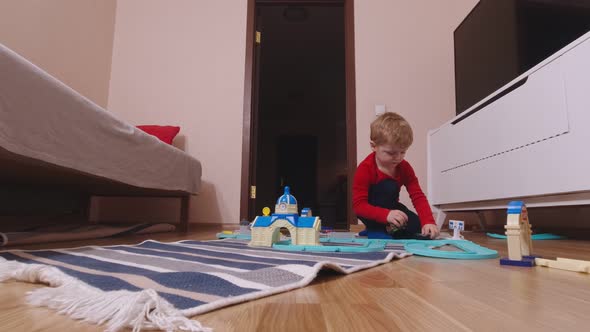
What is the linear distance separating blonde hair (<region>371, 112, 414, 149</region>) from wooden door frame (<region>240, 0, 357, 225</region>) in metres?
0.89

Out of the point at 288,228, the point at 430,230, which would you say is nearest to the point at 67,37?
the point at 288,228

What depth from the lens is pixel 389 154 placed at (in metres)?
1.32

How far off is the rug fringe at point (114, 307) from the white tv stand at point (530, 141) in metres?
1.22

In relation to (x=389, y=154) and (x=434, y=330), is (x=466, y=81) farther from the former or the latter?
(x=434, y=330)

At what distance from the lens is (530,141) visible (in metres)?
1.29

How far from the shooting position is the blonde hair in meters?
1.26

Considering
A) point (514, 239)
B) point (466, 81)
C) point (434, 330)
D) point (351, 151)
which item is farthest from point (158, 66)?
point (434, 330)

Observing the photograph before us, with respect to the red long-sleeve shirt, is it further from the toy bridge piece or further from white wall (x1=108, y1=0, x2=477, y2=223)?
white wall (x1=108, y1=0, x2=477, y2=223)

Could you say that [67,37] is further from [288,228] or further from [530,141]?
[530,141]

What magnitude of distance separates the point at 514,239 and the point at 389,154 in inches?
24.3

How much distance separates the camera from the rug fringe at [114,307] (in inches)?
12.4

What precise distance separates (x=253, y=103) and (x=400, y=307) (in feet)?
6.87

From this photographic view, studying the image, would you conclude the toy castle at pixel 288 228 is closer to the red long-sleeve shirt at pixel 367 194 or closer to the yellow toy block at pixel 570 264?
the red long-sleeve shirt at pixel 367 194

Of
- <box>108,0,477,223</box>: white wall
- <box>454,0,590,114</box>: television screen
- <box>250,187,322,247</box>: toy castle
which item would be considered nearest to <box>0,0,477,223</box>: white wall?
<box>108,0,477,223</box>: white wall
